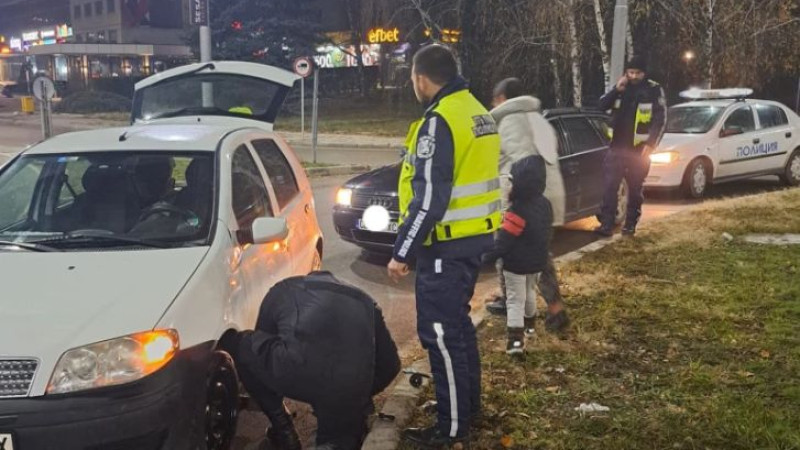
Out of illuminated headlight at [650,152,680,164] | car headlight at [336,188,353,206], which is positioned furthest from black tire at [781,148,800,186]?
car headlight at [336,188,353,206]

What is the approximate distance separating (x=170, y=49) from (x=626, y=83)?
173ft

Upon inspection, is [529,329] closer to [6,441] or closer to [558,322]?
[558,322]

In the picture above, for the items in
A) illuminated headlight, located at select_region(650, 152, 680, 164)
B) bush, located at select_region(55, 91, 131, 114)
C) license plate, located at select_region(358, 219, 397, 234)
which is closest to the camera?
license plate, located at select_region(358, 219, 397, 234)

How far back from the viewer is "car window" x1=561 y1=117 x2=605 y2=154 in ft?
28.2

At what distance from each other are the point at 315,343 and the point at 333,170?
1299cm

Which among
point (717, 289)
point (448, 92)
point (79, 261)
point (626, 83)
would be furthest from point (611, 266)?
point (79, 261)

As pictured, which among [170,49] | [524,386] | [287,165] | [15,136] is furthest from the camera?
[170,49]

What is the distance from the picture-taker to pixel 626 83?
8008 mm

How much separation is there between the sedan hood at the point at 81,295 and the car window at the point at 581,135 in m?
6.10

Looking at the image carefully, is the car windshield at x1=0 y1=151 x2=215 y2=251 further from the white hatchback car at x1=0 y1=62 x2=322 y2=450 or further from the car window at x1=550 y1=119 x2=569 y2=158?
the car window at x1=550 y1=119 x2=569 y2=158

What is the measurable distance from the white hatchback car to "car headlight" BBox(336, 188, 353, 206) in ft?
6.95

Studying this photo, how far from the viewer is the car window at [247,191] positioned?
396cm

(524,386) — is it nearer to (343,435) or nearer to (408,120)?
(343,435)

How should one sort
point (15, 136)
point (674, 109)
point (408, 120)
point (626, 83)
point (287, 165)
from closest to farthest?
1. point (287, 165)
2. point (626, 83)
3. point (674, 109)
4. point (15, 136)
5. point (408, 120)
